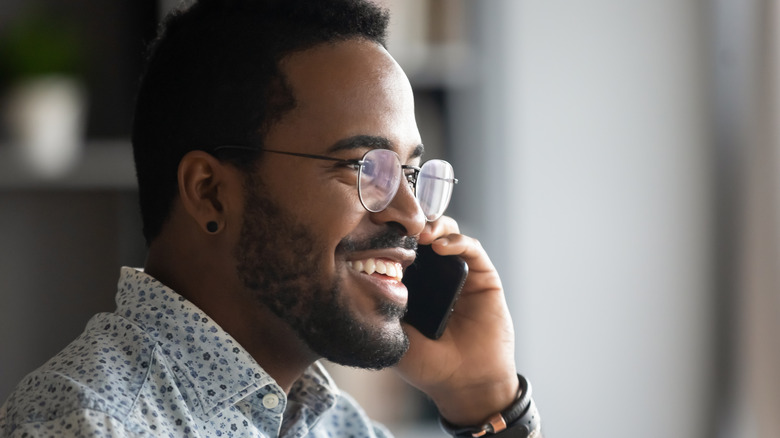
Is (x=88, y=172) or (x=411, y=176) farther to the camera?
(x=88, y=172)

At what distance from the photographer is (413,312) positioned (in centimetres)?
149

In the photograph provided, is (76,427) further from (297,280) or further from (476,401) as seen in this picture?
(476,401)

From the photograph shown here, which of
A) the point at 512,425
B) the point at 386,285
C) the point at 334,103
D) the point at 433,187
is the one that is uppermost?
the point at 334,103

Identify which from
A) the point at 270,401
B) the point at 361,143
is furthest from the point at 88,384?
the point at 361,143

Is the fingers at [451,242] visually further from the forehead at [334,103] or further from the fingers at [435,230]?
the forehead at [334,103]

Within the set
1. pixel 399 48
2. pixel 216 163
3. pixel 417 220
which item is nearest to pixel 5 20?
pixel 399 48

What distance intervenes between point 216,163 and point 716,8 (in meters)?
1.94

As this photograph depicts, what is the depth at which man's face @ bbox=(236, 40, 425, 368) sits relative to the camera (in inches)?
45.7

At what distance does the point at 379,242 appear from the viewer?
120 centimetres

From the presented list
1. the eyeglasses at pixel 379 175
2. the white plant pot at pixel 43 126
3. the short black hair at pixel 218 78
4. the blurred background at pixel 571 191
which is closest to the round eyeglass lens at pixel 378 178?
the eyeglasses at pixel 379 175

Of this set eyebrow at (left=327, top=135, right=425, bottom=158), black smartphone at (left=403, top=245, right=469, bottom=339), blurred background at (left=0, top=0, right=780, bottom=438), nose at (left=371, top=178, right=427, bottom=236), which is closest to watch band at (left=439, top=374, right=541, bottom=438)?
black smartphone at (left=403, top=245, right=469, bottom=339)

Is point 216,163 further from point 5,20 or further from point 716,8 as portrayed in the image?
point 716,8

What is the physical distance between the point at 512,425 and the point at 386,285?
387mm

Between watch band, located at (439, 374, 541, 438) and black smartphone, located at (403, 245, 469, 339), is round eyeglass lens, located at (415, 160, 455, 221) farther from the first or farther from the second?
watch band, located at (439, 374, 541, 438)
